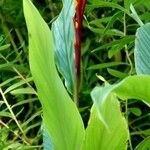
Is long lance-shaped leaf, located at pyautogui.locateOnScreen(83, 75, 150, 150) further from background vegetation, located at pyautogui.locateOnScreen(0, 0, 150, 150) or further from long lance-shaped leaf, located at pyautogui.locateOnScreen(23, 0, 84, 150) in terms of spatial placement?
background vegetation, located at pyautogui.locateOnScreen(0, 0, 150, 150)

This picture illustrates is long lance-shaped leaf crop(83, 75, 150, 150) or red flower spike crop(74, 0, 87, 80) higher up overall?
red flower spike crop(74, 0, 87, 80)

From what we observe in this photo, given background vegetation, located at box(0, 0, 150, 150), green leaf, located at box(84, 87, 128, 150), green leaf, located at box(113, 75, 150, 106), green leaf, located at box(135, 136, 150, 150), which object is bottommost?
background vegetation, located at box(0, 0, 150, 150)

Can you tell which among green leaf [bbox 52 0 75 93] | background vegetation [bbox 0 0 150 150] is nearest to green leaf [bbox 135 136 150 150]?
green leaf [bbox 52 0 75 93]

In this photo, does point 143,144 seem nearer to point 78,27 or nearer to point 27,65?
point 78,27

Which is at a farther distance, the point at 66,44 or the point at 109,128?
the point at 66,44

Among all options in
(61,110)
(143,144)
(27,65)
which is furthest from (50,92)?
(27,65)

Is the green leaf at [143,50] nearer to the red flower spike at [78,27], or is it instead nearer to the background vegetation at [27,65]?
the red flower spike at [78,27]
